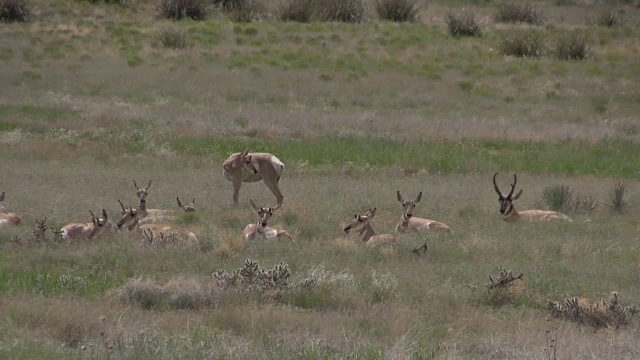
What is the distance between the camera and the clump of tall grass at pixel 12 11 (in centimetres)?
5297

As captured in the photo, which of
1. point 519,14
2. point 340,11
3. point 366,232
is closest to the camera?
point 366,232

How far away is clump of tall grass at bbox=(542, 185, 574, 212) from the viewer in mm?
20094

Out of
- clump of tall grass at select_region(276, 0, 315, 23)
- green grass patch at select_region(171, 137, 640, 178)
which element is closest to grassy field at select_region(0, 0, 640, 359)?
green grass patch at select_region(171, 137, 640, 178)

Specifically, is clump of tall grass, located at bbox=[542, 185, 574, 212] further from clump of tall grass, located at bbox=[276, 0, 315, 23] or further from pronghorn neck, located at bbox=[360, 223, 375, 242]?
clump of tall grass, located at bbox=[276, 0, 315, 23]

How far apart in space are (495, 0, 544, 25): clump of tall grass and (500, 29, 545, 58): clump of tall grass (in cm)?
1256

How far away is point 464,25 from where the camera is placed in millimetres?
47906

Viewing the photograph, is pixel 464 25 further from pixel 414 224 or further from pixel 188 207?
pixel 414 224

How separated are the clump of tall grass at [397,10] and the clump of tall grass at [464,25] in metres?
6.68

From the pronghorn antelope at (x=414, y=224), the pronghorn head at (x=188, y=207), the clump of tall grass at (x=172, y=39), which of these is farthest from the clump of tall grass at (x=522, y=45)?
the pronghorn head at (x=188, y=207)

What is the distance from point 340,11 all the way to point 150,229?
132ft

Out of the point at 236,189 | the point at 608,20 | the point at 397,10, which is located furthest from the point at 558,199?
the point at 608,20

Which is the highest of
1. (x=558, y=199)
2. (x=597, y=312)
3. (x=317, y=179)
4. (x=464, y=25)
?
(x=597, y=312)

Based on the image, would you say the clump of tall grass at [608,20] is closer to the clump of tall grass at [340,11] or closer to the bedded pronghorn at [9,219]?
the clump of tall grass at [340,11]

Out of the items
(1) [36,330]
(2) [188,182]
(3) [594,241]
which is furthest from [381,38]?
(1) [36,330]
